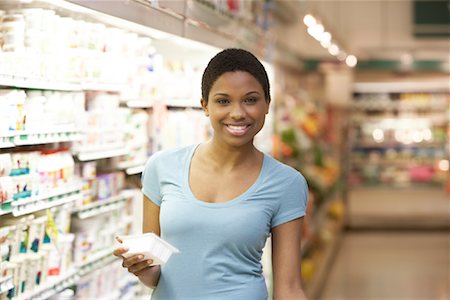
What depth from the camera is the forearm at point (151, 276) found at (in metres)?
2.84

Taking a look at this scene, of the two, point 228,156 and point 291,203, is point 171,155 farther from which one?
point 291,203

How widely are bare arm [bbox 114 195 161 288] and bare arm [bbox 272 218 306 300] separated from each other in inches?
14.7

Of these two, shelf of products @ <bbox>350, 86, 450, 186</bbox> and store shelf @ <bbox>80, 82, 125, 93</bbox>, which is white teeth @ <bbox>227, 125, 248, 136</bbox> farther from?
shelf of products @ <bbox>350, 86, 450, 186</bbox>

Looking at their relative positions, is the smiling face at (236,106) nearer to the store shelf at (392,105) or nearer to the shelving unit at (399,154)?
the shelving unit at (399,154)

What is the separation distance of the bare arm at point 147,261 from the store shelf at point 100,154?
65.0 inches

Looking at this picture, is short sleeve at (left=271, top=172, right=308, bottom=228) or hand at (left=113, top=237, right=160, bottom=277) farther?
short sleeve at (left=271, top=172, right=308, bottom=228)

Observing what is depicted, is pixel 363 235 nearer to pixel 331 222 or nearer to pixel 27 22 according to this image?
pixel 331 222

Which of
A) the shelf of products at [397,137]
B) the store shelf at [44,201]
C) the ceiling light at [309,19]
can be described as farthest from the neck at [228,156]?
the shelf of products at [397,137]

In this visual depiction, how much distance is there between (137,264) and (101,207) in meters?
2.29

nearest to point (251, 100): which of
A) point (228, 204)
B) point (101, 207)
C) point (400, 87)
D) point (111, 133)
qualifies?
point (228, 204)

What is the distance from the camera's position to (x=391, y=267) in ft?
40.3

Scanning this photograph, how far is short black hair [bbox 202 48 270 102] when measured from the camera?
2.80m

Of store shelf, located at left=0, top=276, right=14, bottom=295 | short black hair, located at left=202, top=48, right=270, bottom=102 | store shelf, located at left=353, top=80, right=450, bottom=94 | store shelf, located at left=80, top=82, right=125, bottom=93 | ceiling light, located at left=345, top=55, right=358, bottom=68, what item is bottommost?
store shelf, located at left=0, top=276, right=14, bottom=295

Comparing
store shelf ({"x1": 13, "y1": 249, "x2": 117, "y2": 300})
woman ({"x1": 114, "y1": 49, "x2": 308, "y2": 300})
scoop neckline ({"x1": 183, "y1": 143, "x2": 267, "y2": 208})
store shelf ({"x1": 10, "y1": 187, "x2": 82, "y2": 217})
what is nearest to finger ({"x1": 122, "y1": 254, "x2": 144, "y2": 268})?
woman ({"x1": 114, "y1": 49, "x2": 308, "y2": 300})
